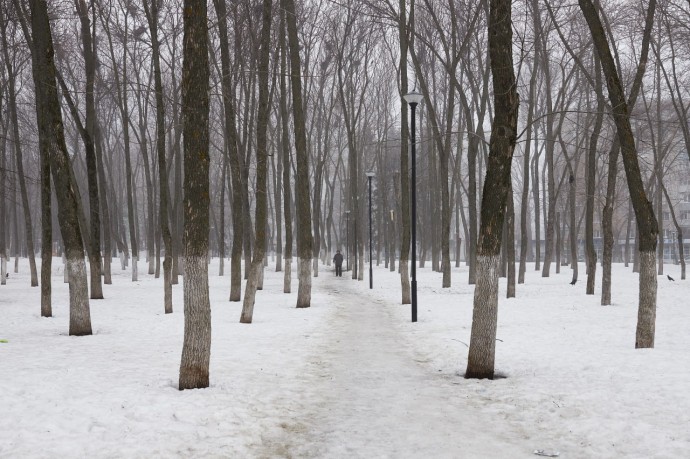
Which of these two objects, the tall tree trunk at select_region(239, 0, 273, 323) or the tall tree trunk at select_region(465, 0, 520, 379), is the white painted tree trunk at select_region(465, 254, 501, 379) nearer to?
the tall tree trunk at select_region(465, 0, 520, 379)

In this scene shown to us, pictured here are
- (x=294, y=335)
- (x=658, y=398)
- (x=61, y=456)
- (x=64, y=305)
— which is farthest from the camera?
(x=64, y=305)

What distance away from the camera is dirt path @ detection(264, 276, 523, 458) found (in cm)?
496

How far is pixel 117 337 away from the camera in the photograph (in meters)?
10.1

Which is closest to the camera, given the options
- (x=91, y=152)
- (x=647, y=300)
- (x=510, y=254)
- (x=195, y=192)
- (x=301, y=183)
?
(x=195, y=192)

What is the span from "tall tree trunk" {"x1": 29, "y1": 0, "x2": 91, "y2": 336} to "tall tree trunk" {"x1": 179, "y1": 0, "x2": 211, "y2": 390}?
4586 millimetres

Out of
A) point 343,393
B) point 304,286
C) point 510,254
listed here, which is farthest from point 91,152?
point 510,254

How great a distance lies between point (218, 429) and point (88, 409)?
1333 mm

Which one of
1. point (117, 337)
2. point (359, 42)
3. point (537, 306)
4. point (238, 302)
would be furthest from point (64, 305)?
point (359, 42)

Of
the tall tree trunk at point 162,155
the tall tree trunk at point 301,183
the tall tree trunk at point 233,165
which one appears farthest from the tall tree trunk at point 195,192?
the tall tree trunk at point 301,183

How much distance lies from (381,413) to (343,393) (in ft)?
3.17

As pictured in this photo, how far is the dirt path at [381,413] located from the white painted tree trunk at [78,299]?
14.8ft

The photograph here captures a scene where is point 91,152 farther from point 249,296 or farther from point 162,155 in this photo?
point 249,296

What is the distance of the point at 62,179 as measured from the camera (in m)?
9.68

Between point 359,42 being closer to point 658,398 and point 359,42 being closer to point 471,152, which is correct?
point 471,152
